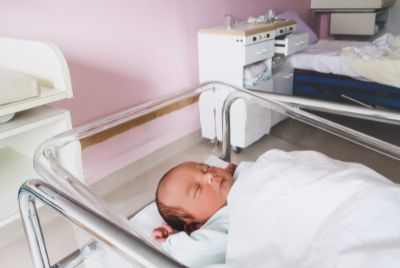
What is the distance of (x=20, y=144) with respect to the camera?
1.36m

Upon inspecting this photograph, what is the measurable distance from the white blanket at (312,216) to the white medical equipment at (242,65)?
1.37 m

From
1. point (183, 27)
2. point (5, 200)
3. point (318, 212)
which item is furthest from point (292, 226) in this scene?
point (183, 27)

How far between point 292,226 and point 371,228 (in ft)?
0.59

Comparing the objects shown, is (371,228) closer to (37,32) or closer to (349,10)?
(37,32)

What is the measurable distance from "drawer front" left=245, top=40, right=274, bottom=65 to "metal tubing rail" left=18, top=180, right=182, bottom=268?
1871 millimetres

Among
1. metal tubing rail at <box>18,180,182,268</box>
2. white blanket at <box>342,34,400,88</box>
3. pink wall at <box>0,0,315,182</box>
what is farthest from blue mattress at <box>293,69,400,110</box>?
metal tubing rail at <box>18,180,182,268</box>

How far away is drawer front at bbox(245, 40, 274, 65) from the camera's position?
7.94 ft

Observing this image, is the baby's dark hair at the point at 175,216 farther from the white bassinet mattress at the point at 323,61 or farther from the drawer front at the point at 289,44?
the white bassinet mattress at the point at 323,61

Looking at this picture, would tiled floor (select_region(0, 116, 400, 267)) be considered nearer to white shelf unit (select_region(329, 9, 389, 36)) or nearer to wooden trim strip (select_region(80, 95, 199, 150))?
wooden trim strip (select_region(80, 95, 199, 150))

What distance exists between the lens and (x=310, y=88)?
10.2ft

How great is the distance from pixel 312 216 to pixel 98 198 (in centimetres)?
50

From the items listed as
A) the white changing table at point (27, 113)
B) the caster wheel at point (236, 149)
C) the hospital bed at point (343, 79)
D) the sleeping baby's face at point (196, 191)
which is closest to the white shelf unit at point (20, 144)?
the white changing table at point (27, 113)

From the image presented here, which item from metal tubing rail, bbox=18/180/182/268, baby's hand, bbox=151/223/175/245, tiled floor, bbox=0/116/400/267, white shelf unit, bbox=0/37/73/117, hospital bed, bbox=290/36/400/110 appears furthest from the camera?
hospital bed, bbox=290/36/400/110

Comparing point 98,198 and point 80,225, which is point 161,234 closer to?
point 98,198
